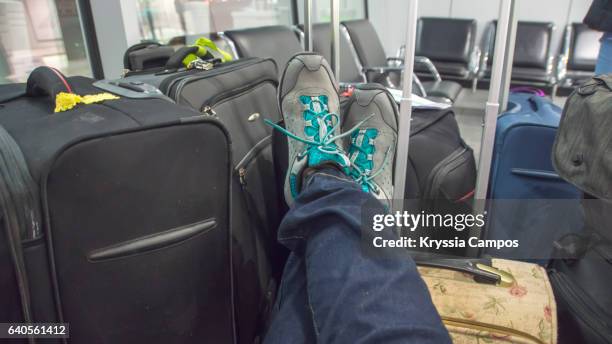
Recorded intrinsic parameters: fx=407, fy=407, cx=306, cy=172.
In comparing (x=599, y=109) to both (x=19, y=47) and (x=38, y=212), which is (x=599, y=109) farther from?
(x=19, y=47)

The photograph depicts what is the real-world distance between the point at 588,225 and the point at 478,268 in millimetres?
300

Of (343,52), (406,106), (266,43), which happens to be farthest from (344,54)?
(406,106)

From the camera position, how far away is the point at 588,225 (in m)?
0.76

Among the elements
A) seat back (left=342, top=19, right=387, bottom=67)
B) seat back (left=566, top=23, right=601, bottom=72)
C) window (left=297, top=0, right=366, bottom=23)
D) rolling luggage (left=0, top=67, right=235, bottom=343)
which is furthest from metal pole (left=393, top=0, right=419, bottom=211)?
seat back (left=566, top=23, right=601, bottom=72)

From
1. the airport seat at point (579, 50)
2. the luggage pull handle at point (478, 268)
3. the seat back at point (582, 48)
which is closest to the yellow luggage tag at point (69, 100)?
the luggage pull handle at point (478, 268)

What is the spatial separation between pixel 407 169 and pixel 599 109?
0.41 meters

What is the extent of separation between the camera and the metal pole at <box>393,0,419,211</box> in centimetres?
85

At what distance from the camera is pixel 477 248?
100 centimetres

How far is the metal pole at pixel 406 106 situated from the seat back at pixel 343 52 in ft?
4.48

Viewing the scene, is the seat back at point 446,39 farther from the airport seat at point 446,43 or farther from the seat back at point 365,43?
the seat back at point 365,43

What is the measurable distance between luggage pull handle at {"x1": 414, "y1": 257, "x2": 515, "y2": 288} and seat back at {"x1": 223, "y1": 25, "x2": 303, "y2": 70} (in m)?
1.12

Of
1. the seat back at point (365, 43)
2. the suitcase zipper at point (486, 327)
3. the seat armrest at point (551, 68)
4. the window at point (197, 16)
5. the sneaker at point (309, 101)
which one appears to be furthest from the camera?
the seat armrest at point (551, 68)

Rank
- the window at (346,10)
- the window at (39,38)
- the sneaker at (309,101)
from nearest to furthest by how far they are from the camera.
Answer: the sneaker at (309,101) → the window at (39,38) → the window at (346,10)

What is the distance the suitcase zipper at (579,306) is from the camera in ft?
2.13
